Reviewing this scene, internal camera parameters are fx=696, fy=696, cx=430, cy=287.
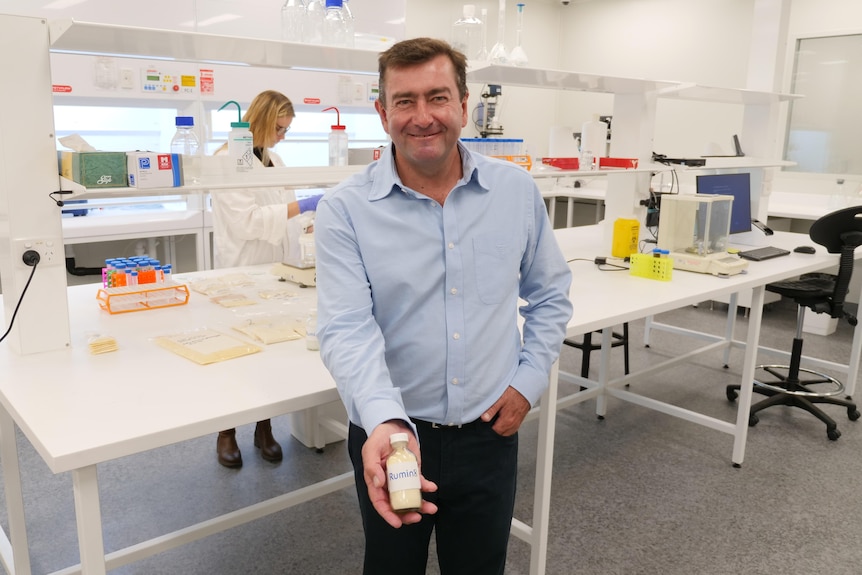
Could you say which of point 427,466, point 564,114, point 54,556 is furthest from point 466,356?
point 564,114

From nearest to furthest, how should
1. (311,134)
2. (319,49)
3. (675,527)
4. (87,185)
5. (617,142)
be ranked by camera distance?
1. (87,185)
2. (319,49)
3. (675,527)
4. (617,142)
5. (311,134)

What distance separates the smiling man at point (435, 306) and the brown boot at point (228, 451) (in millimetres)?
1430

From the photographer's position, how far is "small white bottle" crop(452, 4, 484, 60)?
2.55 metres

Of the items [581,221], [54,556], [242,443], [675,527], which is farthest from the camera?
[581,221]

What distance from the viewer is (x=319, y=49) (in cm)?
190

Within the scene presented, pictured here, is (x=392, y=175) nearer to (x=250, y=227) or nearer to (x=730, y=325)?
(x=250, y=227)

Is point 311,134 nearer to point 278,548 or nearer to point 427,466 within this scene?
point 278,548

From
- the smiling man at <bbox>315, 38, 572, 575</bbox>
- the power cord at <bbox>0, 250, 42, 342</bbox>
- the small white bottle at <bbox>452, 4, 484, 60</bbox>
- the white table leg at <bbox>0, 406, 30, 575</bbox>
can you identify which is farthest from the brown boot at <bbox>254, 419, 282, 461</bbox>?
the small white bottle at <bbox>452, 4, 484, 60</bbox>

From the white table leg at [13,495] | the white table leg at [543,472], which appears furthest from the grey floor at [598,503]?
the white table leg at [13,495]

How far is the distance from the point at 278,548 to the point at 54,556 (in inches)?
26.9

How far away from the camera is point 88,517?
1.24 m

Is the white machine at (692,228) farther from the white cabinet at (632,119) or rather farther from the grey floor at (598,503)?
the grey floor at (598,503)

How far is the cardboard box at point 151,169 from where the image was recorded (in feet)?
5.60

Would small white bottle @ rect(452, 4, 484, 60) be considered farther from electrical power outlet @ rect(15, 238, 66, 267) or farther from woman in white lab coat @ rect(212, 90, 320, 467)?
electrical power outlet @ rect(15, 238, 66, 267)
